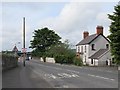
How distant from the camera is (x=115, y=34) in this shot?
42.9 metres

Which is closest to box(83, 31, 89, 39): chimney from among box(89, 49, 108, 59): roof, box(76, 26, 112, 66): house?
box(76, 26, 112, 66): house

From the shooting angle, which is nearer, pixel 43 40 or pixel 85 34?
pixel 85 34

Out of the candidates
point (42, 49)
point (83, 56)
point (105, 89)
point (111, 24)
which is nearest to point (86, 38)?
point (83, 56)

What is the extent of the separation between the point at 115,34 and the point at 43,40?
111 meters

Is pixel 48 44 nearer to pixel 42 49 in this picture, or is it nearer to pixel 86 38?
pixel 42 49

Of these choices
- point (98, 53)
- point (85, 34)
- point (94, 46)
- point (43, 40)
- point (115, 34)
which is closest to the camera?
point (115, 34)

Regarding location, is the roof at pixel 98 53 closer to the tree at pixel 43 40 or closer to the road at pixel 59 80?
the road at pixel 59 80

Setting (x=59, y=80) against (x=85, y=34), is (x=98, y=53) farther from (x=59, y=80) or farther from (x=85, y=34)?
(x=59, y=80)

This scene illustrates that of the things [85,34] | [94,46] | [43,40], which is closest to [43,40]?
[43,40]

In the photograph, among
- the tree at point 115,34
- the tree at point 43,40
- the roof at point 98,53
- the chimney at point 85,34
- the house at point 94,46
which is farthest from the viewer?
the tree at point 43,40

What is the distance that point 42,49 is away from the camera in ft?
492

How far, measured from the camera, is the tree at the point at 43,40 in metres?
151

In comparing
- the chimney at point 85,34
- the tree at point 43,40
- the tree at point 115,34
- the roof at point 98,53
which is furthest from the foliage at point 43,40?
the tree at point 115,34

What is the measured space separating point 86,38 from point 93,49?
754 cm
